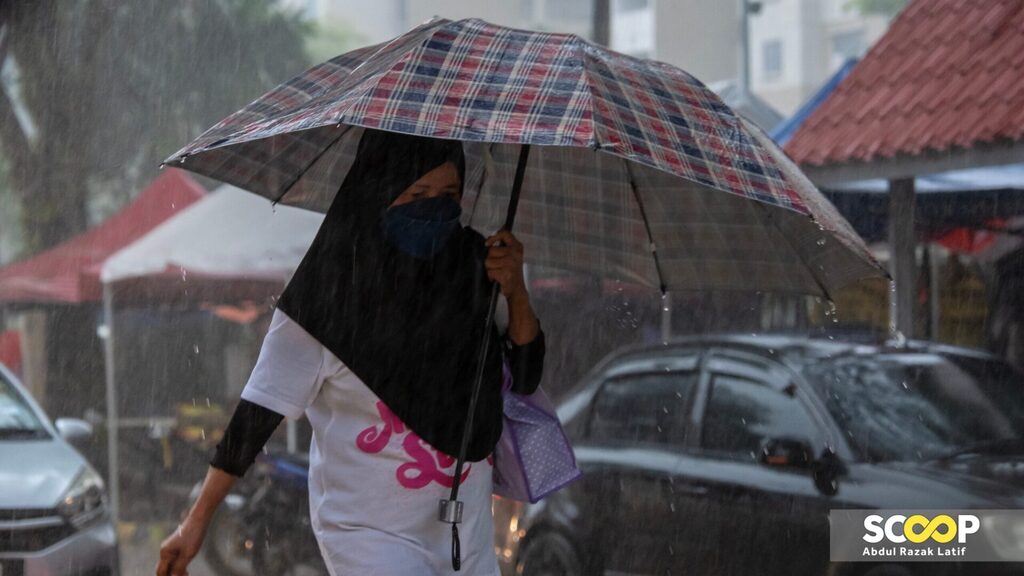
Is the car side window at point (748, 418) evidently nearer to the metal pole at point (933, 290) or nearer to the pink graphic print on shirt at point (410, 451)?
the metal pole at point (933, 290)

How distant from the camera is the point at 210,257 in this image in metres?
8.46

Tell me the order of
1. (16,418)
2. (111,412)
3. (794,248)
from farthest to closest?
(111,412)
(16,418)
(794,248)

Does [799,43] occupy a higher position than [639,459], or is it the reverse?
[799,43]

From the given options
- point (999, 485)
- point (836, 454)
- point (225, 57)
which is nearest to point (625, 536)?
point (836, 454)

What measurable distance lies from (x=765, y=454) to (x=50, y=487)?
129 inches

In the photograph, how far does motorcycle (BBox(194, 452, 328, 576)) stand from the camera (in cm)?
707

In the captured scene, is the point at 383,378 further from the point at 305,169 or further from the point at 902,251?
the point at 902,251

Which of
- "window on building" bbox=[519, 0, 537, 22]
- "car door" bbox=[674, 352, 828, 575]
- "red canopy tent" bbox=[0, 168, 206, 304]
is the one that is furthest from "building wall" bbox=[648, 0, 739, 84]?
"red canopy tent" bbox=[0, 168, 206, 304]

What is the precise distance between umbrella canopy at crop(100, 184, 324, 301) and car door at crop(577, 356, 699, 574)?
2635 millimetres

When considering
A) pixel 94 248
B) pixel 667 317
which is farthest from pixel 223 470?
pixel 94 248

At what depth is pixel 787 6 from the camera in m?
6.57

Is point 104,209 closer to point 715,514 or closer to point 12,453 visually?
point 12,453

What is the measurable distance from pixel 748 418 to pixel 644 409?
562 millimetres

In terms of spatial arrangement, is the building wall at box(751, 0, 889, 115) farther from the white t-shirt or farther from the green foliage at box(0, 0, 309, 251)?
the white t-shirt
